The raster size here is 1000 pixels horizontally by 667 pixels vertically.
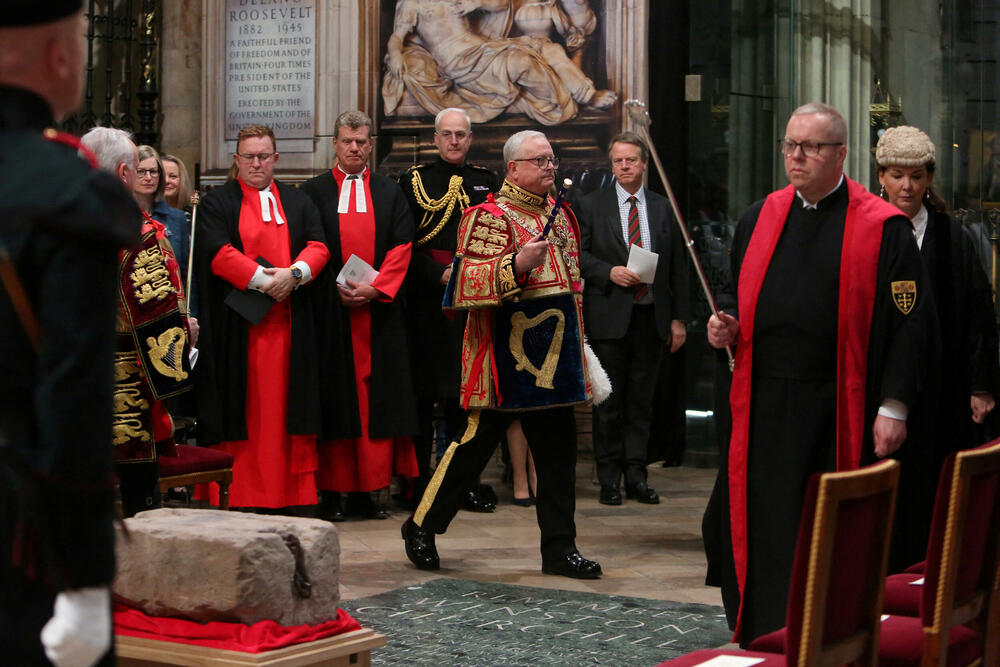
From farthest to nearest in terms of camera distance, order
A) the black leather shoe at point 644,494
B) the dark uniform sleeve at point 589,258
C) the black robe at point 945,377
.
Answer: the black leather shoe at point 644,494 < the dark uniform sleeve at point 589,258 < the black robe at point 945,377

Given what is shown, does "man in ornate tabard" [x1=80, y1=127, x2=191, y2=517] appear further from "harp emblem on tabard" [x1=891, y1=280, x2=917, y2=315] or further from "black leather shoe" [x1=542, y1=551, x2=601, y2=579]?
"harp emblem on tabard" [x1=891, y1=280, x2=917, y2=315]

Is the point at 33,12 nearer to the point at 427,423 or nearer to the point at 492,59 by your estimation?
the point at 427,423

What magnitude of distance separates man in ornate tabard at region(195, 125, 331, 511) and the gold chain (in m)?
0.65

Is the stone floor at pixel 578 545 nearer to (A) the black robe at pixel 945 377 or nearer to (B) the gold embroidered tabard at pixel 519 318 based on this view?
(B) the gold embroidered tabard at pixel 519 318

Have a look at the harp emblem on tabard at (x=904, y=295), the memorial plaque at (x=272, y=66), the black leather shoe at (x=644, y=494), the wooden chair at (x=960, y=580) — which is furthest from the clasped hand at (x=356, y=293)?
the wooden chair at (x=960, y=580)

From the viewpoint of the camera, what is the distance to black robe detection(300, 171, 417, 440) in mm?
7539

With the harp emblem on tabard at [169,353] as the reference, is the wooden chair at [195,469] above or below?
below

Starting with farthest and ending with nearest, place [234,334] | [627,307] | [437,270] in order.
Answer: [627,307]
[437,270]
[234,334]

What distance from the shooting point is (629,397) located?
27.1 ft

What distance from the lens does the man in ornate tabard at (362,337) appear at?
754cm

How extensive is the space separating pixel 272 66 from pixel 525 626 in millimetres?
5991

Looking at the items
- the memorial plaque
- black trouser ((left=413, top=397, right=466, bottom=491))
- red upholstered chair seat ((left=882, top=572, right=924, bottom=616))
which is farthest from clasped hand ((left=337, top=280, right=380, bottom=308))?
red upholstered chair seat ((left=882, top=572, right=924, bottom=616))

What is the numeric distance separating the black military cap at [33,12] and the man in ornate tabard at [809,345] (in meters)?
2.88

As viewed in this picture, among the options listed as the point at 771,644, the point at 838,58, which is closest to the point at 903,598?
the point at 771,644
